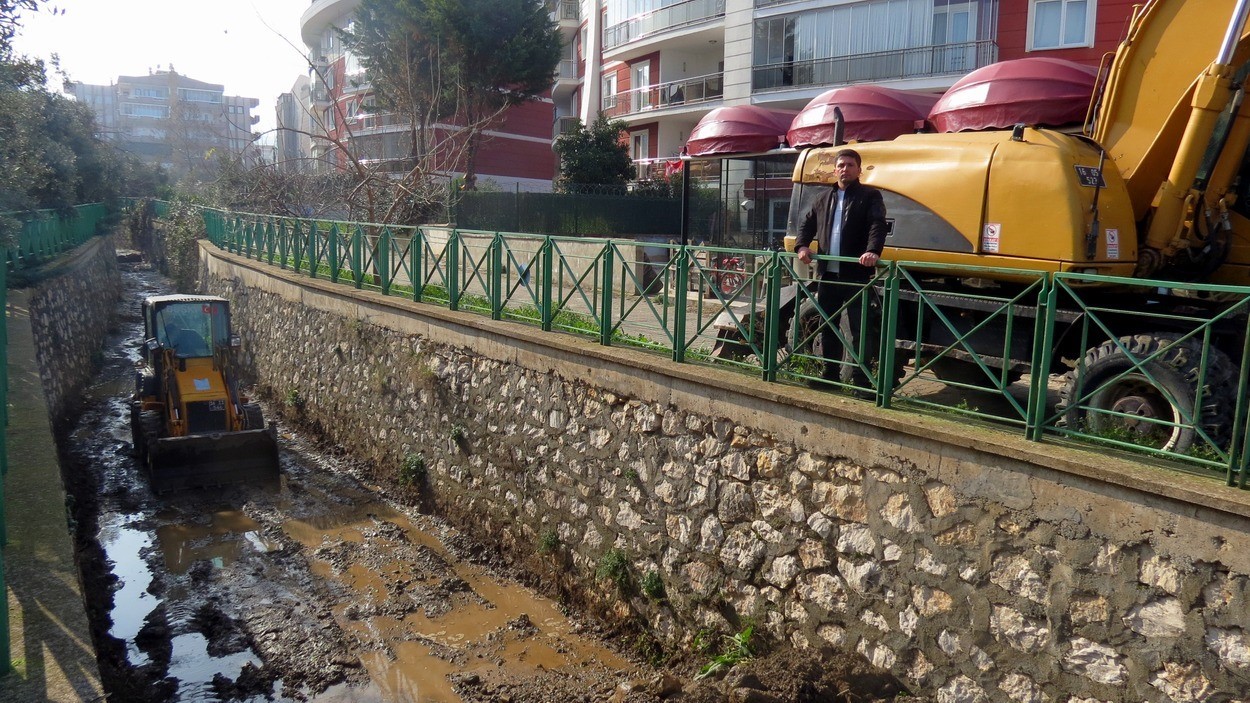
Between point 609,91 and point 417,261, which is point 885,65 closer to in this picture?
point 417,261

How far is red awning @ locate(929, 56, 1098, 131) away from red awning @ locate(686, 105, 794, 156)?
486 cm

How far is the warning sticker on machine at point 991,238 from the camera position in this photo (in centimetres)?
607

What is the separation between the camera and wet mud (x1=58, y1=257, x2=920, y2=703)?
6.23 m

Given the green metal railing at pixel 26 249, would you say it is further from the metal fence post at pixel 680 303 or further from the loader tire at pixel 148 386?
the metal fence post at pixel 680 303

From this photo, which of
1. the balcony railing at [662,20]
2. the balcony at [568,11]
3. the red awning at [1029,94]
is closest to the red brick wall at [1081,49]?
the balcony railing at [662,20]

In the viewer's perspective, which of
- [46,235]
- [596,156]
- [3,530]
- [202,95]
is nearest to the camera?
[3,530]

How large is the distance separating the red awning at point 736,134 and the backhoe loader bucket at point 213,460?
7.29 metres

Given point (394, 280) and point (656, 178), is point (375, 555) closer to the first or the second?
point (394, 280)

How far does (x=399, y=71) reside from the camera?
19.2 m

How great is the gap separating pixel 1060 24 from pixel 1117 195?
Result: 14085 millimetres

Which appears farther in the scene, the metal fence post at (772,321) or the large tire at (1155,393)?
the metal fence post at (772,321)

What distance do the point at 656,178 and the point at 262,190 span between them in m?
10.1

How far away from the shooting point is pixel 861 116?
1130 centimetres

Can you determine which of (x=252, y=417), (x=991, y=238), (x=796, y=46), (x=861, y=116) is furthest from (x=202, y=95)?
(x=991, y=238)
